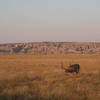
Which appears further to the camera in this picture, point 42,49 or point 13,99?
point 42,49

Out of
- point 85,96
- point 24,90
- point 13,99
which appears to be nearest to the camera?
point 13,99

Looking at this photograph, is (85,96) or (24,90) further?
(24,90)

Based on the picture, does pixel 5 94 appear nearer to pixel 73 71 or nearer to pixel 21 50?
pixel 73 71

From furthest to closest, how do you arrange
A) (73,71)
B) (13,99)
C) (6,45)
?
(6,45)
(73,71)
(13,99)

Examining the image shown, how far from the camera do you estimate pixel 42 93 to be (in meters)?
8.69

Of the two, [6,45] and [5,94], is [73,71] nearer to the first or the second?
[5,94]

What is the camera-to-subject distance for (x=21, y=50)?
121375 millimetres

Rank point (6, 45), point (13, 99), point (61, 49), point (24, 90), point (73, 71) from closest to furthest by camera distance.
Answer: point (13, 99)
point (24, 90)
point (73, 71)
point (61, 49)
point (6, 45)

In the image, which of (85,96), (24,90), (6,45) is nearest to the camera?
(85,96)

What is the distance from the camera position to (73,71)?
16406 mm

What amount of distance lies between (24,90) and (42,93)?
110 cm

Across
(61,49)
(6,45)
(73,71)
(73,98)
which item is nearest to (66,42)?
(61,49)

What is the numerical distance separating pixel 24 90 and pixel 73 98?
8.47ft

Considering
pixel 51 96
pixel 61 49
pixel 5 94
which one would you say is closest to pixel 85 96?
pixel 51 96
